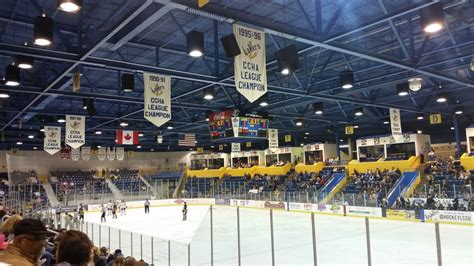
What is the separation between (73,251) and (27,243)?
0.81 ft

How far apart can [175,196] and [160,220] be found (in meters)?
15.8

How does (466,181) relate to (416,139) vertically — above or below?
below

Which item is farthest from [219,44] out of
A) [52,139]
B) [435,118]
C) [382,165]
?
[382,165]

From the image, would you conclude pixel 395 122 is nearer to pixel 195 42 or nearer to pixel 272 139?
pixel 272 139

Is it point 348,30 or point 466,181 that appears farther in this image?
point 466,181

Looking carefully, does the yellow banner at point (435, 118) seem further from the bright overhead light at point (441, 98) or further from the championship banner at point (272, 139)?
the championship banner at point (272, 139)

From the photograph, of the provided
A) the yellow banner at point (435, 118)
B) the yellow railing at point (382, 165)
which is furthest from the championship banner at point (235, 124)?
the yellow railing at point (382, 165)

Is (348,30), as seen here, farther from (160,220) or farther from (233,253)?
(160,220)

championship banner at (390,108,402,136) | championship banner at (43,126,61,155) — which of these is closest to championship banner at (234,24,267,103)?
championship banner at (390,108,402,136)

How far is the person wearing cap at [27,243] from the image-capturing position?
1960 mm

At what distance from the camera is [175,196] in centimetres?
4181

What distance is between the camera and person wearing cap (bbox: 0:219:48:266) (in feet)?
6.43

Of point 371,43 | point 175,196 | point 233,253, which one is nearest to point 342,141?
point 175,196

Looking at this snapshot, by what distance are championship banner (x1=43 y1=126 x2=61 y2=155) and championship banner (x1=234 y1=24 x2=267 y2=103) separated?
15210 mm
